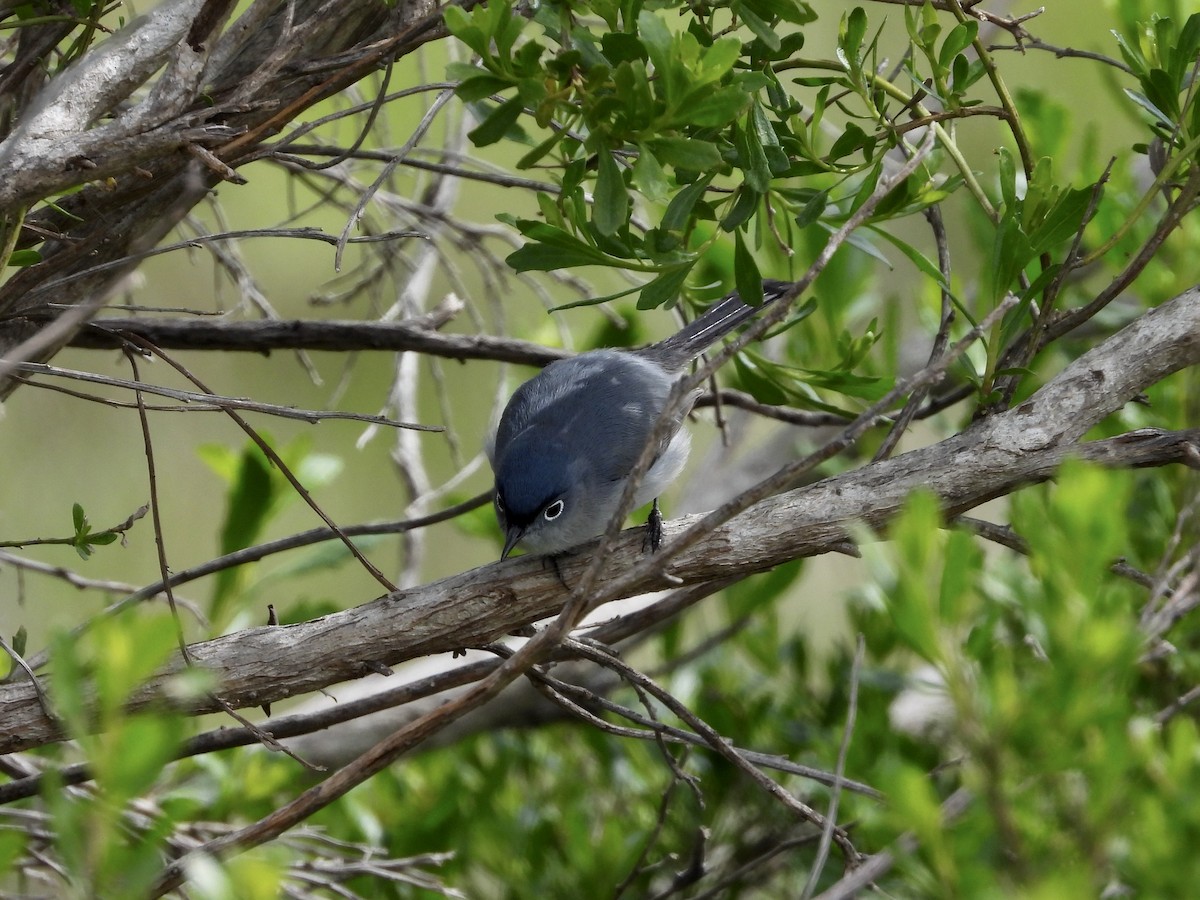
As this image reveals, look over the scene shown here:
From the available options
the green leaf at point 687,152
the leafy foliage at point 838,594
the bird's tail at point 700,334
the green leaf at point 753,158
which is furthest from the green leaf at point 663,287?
the bird's tail at point 700,334

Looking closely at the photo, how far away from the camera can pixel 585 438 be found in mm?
2424

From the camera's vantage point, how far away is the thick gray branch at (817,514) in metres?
1.62

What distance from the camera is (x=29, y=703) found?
1567 millimetres

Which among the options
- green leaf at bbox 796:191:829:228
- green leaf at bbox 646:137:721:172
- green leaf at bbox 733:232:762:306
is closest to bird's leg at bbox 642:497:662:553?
green leaf at bbox 733:232:762:306

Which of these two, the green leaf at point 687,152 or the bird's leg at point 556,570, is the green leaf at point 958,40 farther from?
the bird's leg at point 556,570

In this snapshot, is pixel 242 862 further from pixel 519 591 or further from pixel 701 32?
pixel 701 32

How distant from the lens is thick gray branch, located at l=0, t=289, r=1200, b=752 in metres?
1.62

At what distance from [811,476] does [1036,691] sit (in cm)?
240

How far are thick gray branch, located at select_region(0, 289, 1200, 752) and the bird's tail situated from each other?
92 centimetres

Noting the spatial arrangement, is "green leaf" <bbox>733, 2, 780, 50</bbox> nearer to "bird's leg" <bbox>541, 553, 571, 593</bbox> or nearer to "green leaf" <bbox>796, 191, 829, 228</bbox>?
"green leaf" <bbox>796, 191, 829, 228</bbox>

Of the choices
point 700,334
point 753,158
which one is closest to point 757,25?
point 753,158

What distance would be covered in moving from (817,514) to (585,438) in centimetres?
87

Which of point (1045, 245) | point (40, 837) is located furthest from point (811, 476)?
point (40, 837)

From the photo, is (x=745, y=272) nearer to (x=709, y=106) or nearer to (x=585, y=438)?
(x=709, y=106)
